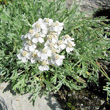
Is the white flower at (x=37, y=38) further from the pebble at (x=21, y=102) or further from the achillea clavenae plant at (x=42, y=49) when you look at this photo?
the pebble at (x=21, y=102)

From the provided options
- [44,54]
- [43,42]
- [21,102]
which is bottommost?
[21,102]

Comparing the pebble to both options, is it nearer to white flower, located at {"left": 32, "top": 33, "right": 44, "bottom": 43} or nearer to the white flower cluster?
the white flower cluster

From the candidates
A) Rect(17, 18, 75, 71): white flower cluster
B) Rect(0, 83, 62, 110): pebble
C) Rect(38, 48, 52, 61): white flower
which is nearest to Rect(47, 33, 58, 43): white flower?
Rect(17, 18, 75, 71): white flower cluster

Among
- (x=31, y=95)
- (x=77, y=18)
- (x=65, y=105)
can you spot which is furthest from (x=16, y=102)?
(x=77, y=18)

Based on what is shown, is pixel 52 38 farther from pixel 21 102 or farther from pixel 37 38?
pixel 21 102

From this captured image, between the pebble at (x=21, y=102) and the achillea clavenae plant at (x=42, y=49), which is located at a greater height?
the achillea clavenae plant at (x=42, y=49)

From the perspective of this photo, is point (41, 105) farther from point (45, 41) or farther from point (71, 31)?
point (71, 31)

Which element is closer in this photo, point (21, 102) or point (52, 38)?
point (52, 38)

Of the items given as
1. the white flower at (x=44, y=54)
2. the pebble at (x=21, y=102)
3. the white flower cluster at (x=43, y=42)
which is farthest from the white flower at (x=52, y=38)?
the pebble at (x=21, y=102)

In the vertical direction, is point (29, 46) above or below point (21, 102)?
above

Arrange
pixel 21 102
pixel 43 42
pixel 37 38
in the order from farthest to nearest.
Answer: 1. pixel 21 102
2. pixel 43 42
3. pixel 37 38

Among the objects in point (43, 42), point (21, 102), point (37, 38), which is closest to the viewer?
point (37, 38)

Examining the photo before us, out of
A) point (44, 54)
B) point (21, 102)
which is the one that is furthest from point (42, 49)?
point (21, 102)
